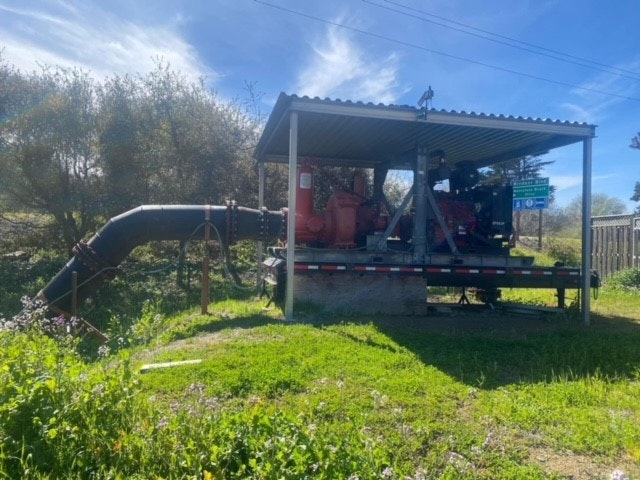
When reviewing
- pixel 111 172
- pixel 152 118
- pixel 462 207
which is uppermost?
pixel 152 118

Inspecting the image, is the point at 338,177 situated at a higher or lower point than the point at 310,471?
higher

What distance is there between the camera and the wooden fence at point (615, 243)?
13266 mm

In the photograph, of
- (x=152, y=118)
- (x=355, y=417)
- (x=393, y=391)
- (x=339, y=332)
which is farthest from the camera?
(x=152, y=118)

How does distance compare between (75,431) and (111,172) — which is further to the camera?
(111,172)

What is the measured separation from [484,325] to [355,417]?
4.80 m

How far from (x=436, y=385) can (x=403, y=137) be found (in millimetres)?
5961

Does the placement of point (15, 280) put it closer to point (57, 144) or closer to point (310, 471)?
point (57, 144)

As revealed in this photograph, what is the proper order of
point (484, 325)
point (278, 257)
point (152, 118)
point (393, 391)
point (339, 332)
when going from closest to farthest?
point (393, 391) < point (339, 332) < point (484, 325) < point (278, 257) < point (152, 118)

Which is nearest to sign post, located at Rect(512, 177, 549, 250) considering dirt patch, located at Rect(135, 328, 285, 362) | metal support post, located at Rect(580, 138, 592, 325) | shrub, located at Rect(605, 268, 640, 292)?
metal support post, located at Rect(580, 138, 592, 325)

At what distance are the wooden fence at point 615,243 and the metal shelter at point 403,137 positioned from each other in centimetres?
557

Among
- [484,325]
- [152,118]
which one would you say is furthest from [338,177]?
[484,325]

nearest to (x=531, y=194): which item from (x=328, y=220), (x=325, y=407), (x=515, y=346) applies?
(x=328, y=220)

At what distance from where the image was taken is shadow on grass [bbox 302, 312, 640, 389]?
5008 mm

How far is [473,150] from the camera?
1030cm
